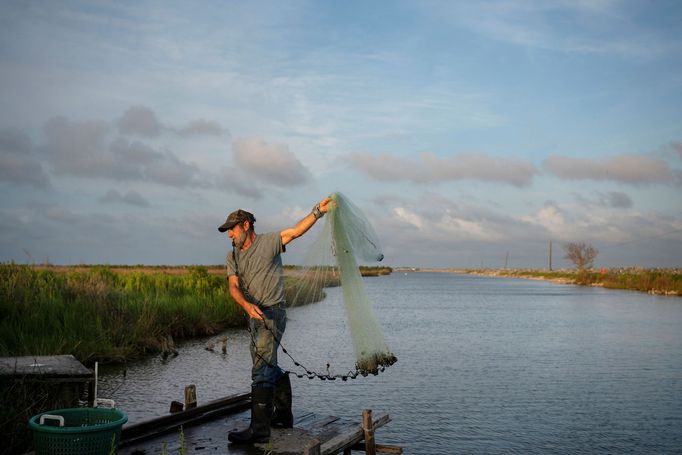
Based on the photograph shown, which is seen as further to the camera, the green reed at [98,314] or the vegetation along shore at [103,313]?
the green reed at [98,314]

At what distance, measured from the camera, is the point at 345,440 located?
687cm

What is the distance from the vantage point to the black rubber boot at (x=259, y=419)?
6.45 m

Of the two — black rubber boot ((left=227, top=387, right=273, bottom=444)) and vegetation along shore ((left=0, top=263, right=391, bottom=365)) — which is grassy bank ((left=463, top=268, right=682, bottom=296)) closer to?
vegetation along shore ((left=0, top=263, right=391, bottom=365))

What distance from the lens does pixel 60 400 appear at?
22.4 feet

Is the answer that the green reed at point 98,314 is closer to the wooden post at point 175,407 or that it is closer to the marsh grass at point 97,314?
the marsh grass at point 97,314

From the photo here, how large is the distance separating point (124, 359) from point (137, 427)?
324 inches

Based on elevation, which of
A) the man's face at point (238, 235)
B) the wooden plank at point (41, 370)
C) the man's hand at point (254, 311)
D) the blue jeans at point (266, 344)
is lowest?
the wooden plank at point (41, 370)

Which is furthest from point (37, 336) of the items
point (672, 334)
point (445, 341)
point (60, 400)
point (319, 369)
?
point (672, 334)

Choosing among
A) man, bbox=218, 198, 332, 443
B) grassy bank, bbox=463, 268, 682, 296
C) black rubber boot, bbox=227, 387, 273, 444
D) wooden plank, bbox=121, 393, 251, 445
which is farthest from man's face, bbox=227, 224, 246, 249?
grassy bank, bbox=463, 268, 682, 296

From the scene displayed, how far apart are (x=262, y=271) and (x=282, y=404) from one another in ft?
5.49

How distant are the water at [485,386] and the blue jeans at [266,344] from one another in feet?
13.3

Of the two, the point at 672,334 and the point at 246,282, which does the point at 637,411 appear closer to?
the point at 246,282

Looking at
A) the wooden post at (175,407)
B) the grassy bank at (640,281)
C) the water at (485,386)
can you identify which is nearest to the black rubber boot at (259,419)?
the wooden post at (175,407)

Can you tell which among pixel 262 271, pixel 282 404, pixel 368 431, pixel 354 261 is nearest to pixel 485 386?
pixel 368 431
